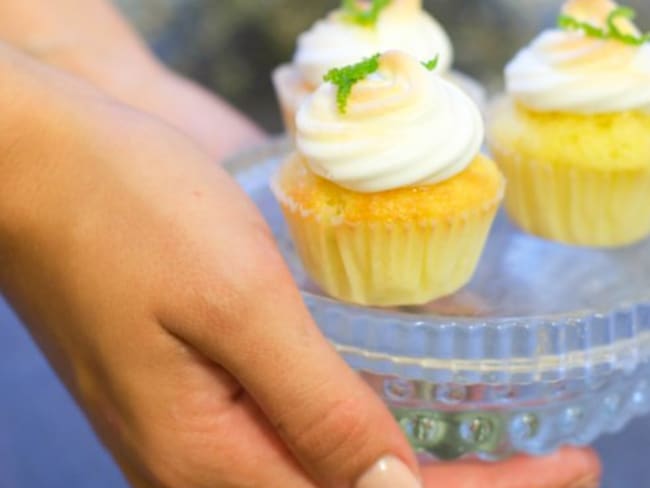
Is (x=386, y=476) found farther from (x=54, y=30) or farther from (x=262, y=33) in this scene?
(x=262, y=33)

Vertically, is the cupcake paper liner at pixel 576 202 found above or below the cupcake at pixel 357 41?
below

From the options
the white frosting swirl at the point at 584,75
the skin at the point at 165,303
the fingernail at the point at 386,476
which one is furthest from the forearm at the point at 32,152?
the white frosting swirl at the point at 584,75

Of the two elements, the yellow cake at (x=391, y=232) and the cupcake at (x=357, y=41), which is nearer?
the yellow cake at (x=391, y=232)

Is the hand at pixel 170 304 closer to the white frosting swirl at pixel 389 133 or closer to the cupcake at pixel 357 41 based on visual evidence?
the white frosting swirl at pixel 389 133

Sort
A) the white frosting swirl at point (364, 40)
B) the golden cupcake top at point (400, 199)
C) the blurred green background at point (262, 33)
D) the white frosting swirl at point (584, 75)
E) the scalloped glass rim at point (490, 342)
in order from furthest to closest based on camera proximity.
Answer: the blurred green background at point (262, 33)
the white frosting swirl at point (364, 40)
the white frosting swirl at point (584, 75)
the golden cupcake top at point (400, 199)
the scalloped glass rim at point (490, 342)

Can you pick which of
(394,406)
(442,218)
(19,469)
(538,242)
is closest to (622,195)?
(538,242)

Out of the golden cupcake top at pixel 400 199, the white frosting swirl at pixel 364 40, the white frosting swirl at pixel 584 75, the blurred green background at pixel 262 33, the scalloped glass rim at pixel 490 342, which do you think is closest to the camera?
the scalloped glass rim at pixel 490 342

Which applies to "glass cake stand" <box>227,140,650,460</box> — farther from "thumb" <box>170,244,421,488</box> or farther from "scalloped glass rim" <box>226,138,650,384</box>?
"thumb" <box>170,244,421,488</box>
